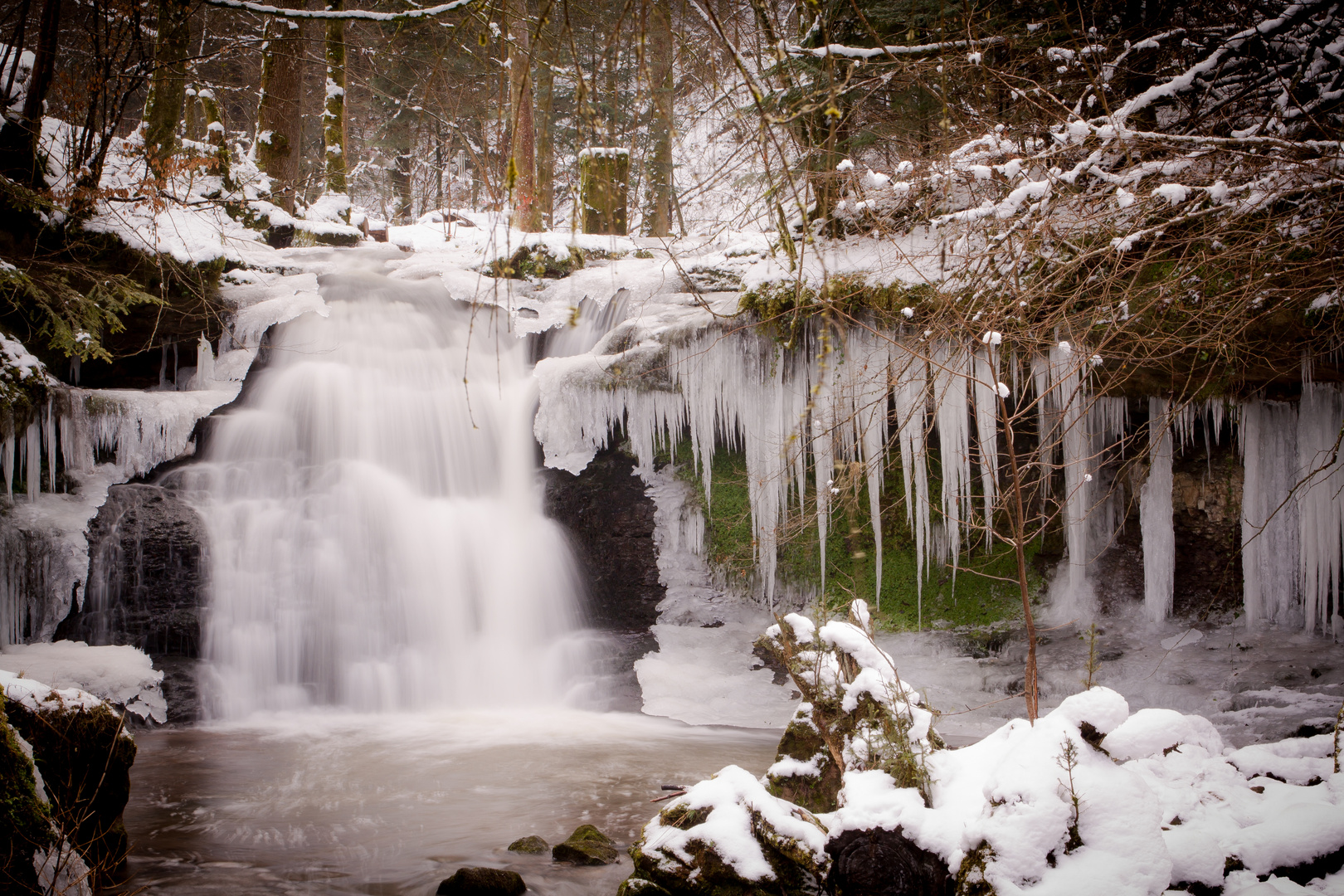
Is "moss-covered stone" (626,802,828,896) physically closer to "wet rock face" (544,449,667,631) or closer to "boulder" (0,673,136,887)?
"boulder" (0,673,136,887)

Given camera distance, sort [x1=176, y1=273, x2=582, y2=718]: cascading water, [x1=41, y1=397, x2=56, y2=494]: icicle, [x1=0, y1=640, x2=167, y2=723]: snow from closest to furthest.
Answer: [x1=0, y1=640, x2=167, y2=723]: snow
[x1=41, y1=397, x2=56, y2=494]: icicle
[x1=176, y1=273, x2=582, y2=718]: cascading water

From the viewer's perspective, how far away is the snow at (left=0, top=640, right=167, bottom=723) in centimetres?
654

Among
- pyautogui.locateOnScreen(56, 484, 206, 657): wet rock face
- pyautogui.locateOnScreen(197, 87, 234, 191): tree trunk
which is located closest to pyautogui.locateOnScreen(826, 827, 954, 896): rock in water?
pyautogui.locateOnScreen(56, 484, 206, 657): wet rock face

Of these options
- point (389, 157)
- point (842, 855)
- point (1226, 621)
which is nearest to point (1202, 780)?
point (842, 855)

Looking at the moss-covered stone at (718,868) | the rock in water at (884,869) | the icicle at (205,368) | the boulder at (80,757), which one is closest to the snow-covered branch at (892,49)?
the rock in water at (884,869)

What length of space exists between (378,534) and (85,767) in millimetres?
4646

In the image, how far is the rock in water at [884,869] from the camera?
2.79 meters

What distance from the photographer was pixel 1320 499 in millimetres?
6301

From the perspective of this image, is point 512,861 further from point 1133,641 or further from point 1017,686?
point 1133,641

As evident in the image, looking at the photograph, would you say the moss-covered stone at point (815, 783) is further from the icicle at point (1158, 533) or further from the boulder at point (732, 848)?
the icicle at point (1158, 533)

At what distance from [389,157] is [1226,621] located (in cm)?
1678

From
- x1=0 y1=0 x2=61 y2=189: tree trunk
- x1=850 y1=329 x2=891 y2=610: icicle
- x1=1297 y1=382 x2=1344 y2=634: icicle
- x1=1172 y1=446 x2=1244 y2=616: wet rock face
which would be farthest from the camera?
x1=1172 y1=446 x2=1244 y2=616: wet rock face

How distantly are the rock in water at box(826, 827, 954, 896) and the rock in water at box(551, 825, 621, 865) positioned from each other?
5.76ft

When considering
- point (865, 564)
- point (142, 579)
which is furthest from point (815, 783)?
point (142, 579)
